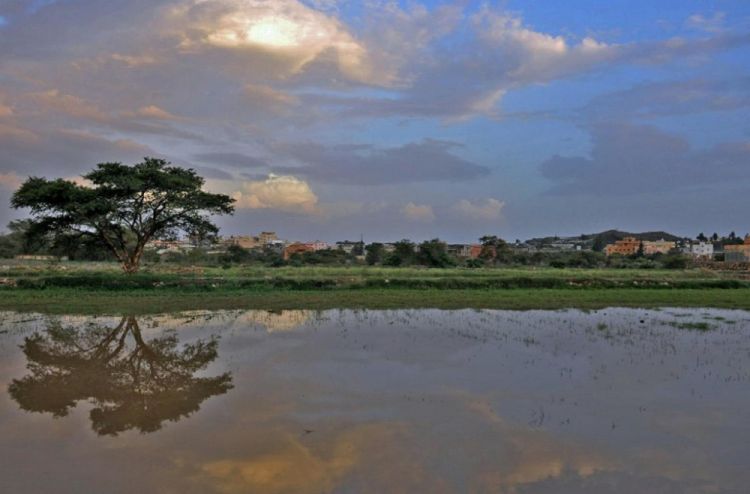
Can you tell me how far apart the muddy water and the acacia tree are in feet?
45.7

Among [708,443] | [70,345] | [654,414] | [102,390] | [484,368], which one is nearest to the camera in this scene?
[708,443]

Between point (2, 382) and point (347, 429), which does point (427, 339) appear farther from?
point (2, 382)

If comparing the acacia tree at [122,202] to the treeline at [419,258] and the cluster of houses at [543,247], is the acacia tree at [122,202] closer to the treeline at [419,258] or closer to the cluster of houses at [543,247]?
the treeline at [419,258]

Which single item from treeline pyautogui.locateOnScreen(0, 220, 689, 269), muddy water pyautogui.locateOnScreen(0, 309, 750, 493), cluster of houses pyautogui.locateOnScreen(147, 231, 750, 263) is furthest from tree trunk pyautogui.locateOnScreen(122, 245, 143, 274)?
cluster of houses pyautogui.locateOnScreen(147, 231, 750, 263)

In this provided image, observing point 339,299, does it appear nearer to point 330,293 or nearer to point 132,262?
point 330,293

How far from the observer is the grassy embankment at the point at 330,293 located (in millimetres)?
21391

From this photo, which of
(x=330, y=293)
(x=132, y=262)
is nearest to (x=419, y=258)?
(x=330, y=293)

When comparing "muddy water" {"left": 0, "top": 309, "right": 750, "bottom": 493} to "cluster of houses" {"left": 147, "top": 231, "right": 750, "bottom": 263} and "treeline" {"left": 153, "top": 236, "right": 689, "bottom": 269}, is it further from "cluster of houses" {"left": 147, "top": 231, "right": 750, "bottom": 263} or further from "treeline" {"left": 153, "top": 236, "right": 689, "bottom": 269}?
"cluster of houses" {"left": 147, "top": 231, "right": 750, "bottom": 263}

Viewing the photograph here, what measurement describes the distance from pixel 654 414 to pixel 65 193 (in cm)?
2734

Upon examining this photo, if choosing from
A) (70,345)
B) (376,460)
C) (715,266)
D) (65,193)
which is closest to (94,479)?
(376,460)

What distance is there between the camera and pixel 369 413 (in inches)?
294

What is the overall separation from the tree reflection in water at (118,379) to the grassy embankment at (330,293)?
6551mm

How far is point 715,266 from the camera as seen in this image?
5459 cm

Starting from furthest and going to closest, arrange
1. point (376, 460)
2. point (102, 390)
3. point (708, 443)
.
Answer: point (102, 390) < point (708, 443) < point (376, 460)
